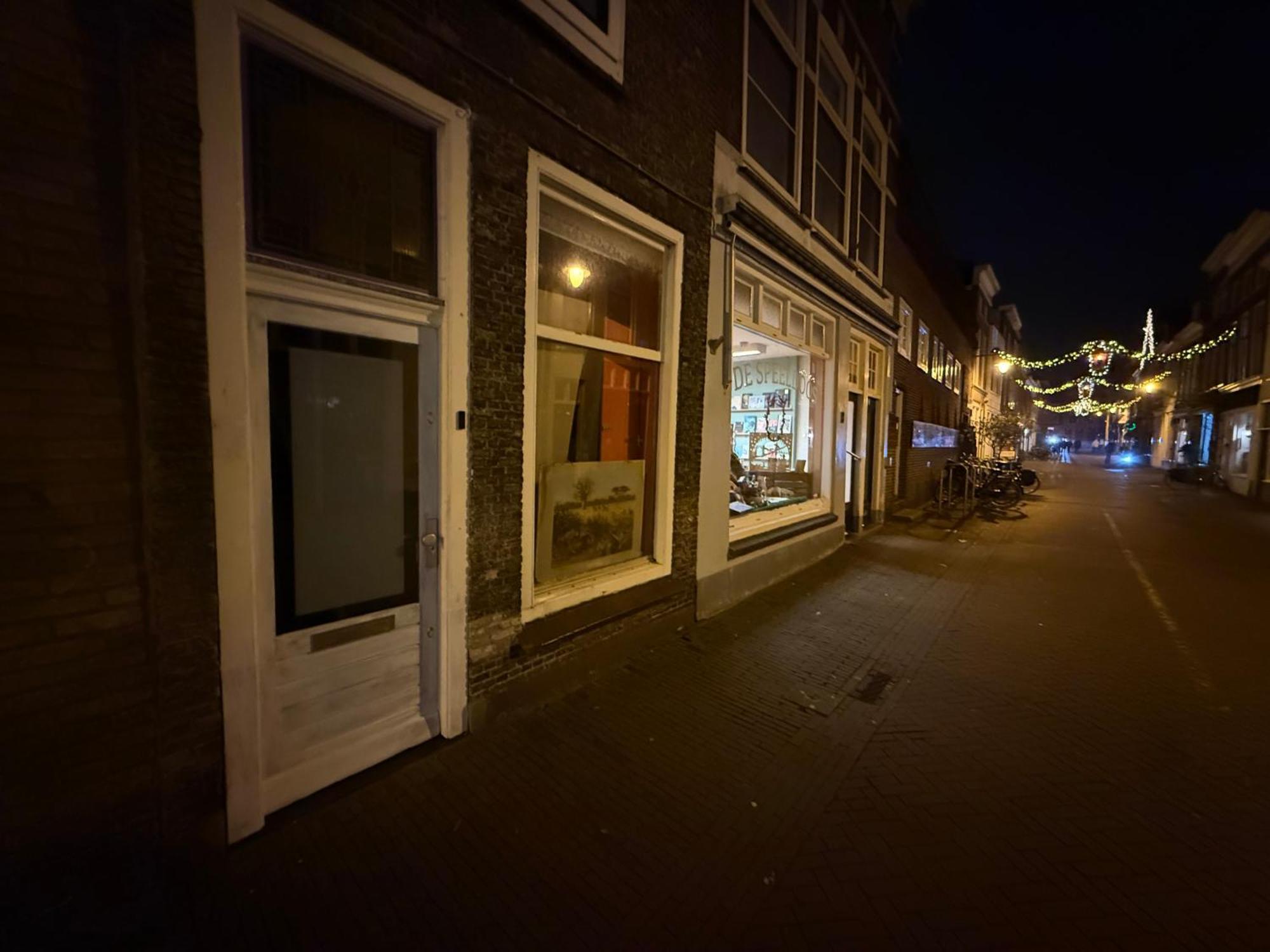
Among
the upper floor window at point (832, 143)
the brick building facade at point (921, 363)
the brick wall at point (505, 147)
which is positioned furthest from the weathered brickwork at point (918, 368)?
the brick wall at point (505, 147)

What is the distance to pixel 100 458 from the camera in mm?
2295

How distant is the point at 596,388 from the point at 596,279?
37.1 inches

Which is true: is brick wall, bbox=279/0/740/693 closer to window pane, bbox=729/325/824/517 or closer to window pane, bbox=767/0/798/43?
window pane, bbox=767/0/798/43

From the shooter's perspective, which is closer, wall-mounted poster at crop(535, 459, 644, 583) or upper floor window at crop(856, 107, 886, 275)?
wall-mounted poster at crop(535, 459, 644, 583)

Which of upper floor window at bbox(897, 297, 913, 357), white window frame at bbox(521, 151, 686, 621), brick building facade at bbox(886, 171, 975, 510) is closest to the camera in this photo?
white window frame at bbox(521, 151, 686, 621)

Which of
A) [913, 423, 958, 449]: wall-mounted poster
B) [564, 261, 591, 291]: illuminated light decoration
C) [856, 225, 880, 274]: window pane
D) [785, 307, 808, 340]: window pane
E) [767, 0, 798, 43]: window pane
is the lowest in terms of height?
[913, 423, 958, 449]: wall-mounted poster

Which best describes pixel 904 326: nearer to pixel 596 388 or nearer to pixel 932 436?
pixel 932 436

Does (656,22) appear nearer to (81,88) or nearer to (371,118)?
(371,118)

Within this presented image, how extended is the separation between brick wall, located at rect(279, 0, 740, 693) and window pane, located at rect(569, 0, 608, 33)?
0.24 metres

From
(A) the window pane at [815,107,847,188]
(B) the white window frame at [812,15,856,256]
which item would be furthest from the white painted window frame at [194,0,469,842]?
(A) the window pane at [815,107,847,188]

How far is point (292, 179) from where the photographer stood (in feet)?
9.65

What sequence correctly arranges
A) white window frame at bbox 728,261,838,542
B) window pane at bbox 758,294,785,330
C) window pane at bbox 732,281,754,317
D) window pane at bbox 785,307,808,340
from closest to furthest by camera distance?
window pane at bbox 732,281,754,317 < white window frame at bbox 728,261,838,542 < window pane at bbox 758,294,785,330 < window pane at bbox 785,307,808,340

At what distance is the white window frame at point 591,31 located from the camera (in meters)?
3.82

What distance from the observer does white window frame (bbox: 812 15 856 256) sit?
26.2 ft
